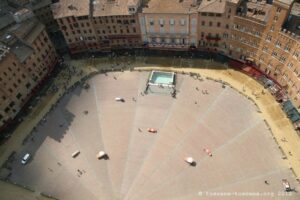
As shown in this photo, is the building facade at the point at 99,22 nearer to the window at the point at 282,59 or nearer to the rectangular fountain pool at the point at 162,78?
Result: the rectangular fountain pool at the point at 162,78

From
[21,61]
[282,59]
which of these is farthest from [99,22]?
[282,59]

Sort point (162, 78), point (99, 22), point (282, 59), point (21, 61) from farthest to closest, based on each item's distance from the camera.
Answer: point (99, 22)
point (162, 78)
point (21, 61)
point (282, 59)

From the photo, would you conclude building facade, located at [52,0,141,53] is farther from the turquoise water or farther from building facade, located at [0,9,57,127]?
the turquoise water

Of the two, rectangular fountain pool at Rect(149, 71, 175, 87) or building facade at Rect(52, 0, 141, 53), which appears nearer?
rectangular fountain pool at Rect(149, 71, 175, 87)

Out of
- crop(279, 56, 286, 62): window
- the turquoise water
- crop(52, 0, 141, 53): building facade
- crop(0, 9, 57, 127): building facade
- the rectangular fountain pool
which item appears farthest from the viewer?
crop(52, 0, 141, 53): building facade

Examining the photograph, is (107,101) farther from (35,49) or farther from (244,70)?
(244,70)

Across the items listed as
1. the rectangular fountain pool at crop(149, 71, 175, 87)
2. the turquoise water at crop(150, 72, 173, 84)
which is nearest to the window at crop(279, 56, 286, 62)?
the rectangular fountain pool at crop(149, 71, 175, 87)

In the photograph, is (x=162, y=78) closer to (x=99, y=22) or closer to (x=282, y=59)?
(x=99, y=22)
